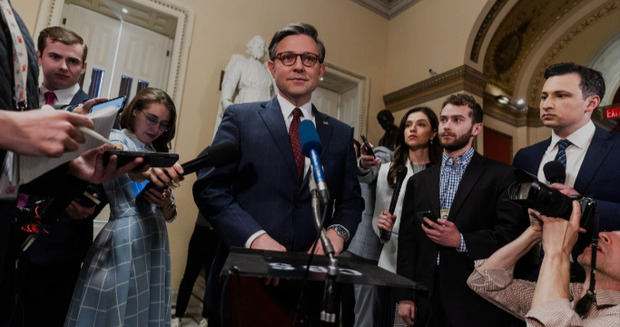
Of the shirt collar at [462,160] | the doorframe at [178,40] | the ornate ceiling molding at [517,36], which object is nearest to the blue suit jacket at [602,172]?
the shirt collar at [462,160]

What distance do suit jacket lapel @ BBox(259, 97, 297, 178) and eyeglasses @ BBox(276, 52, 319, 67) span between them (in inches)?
7.1

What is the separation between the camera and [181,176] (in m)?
1.45

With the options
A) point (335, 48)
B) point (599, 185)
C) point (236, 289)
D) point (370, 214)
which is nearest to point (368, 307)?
point (370, 214)

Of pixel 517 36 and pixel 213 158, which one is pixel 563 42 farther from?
pixel 213 158

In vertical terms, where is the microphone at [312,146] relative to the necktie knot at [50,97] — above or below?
below

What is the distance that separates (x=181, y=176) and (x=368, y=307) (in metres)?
1.85

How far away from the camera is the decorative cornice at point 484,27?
18.8ft

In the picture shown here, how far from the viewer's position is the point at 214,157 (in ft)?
4.40

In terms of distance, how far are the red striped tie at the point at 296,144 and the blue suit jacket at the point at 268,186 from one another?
1.1 inches

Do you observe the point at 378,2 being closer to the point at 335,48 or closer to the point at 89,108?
the point at 335,48

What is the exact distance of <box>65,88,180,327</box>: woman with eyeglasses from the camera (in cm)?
157

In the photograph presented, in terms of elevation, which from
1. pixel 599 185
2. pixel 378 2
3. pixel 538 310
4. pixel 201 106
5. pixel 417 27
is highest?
pixel 378 2

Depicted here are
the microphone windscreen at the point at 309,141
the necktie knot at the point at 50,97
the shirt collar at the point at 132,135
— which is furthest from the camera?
the necktie knot at the point at 50,97

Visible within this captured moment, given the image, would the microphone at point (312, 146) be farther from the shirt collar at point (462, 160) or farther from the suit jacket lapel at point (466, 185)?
the shirt collar at point (462, 160)
